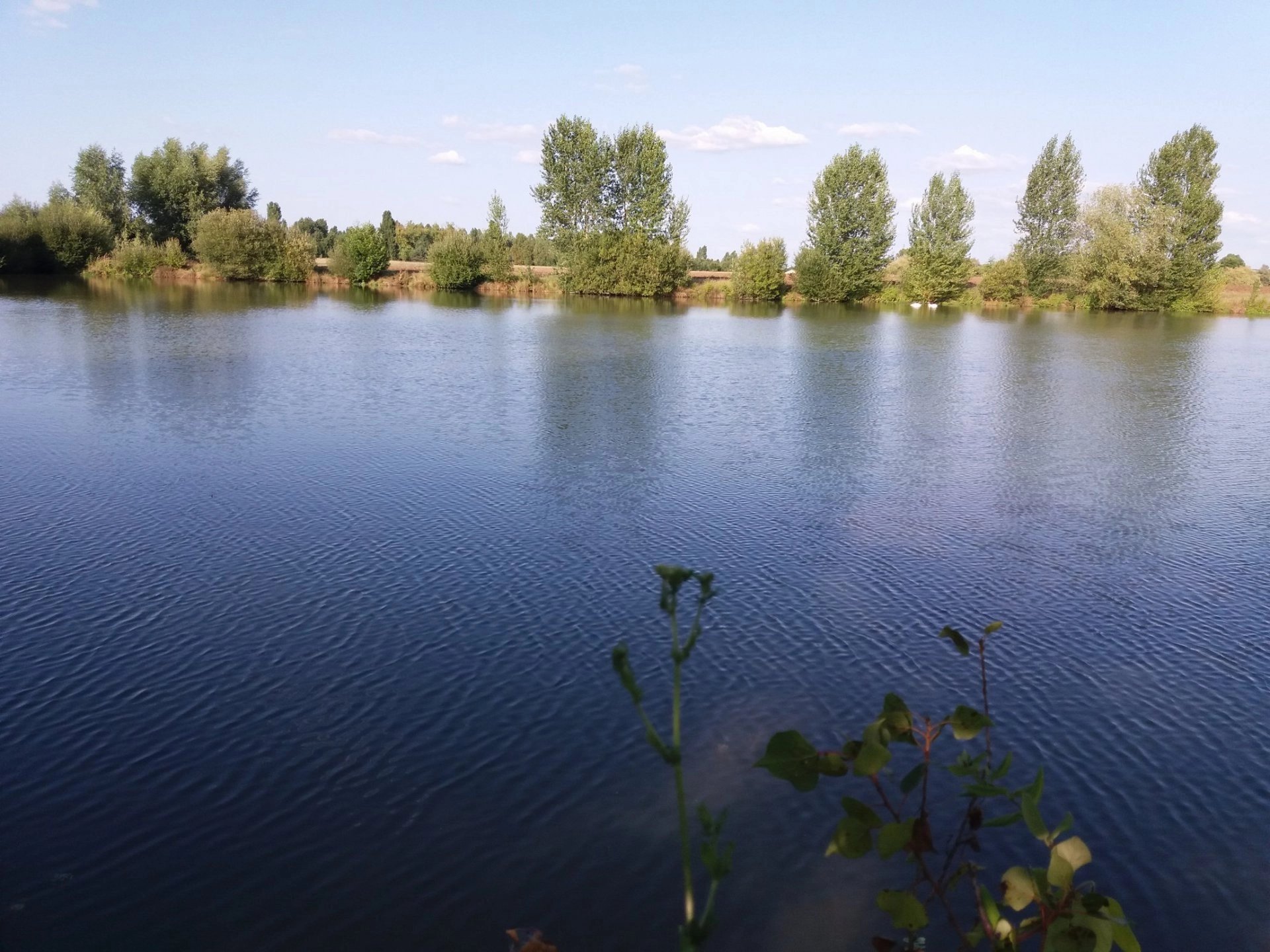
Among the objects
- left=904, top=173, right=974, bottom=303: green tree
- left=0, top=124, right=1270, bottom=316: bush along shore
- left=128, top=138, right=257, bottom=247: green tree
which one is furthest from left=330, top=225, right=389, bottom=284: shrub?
left=904, top=173, right=974, bottom=303: green tree

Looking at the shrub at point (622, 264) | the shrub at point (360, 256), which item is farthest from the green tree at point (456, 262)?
the shrub at point (622, 264)

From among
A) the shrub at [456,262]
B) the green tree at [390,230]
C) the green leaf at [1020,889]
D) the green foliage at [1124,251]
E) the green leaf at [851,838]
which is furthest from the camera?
the green tree at [390,230]

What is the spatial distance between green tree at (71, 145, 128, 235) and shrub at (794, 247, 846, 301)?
5468cm

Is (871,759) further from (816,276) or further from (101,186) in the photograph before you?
(101,186)

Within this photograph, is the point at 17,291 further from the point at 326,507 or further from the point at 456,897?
the point at 456,897

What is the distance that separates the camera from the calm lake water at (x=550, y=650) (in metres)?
7.52

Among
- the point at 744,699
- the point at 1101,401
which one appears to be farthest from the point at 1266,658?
the point at 1101,401

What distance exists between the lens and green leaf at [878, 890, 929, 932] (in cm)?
212

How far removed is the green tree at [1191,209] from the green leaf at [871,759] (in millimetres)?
79201

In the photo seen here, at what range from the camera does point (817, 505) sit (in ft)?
58.3

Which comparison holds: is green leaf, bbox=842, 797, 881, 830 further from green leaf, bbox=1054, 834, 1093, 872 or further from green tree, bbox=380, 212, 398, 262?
green tree, bbox=380, 212, 398, 262

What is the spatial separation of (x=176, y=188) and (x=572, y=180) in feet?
105

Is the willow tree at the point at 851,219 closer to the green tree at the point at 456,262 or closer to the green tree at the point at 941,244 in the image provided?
the green tree at the point at 941,244

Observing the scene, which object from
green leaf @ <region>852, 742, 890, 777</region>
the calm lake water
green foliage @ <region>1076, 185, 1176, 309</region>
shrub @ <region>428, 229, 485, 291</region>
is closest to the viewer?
green leaf @ <region>852, 742, 890, 777</region>
